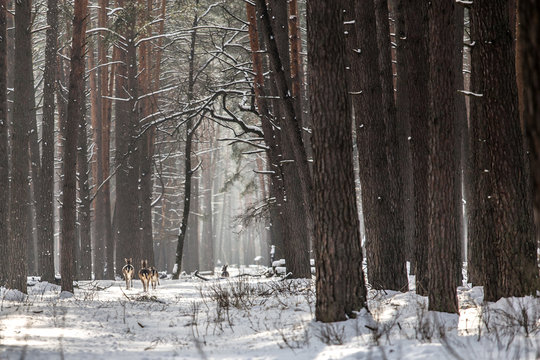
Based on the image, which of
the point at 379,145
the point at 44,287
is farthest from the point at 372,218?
the point at 44,287

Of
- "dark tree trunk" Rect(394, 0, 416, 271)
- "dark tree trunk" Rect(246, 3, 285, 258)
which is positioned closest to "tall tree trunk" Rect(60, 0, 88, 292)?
"dark tree trunk" Rect(246, 3, 285, 258)

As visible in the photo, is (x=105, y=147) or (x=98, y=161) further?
(x=98, y=161)

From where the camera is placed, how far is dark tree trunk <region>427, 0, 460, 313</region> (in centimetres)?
739

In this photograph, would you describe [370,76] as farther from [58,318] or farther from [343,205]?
[58,318]

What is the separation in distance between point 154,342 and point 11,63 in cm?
2109

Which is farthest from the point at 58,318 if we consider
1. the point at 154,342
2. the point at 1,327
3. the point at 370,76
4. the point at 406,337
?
the point at 370,76

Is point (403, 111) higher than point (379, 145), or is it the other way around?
point (403, 111)

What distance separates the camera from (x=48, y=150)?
17.9m

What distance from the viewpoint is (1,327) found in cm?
698

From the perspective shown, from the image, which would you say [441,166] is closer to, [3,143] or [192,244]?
[3,143]

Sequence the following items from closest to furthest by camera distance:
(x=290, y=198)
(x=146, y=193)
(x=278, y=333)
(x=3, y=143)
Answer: (x=278, y=333) < (x=3, y=143) < (x=290, y=198) < (x=146, y=193)

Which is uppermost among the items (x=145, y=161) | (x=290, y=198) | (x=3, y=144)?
(x=145, y=161)

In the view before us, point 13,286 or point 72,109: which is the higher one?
point 72,109

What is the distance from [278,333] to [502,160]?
3.68 m
